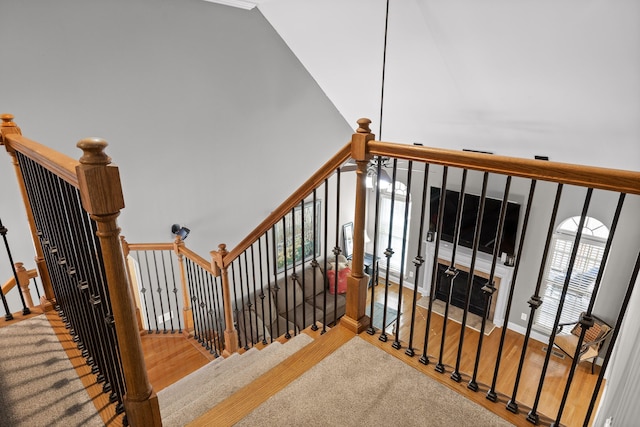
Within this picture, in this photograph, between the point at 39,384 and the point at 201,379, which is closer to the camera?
the point at 39,384

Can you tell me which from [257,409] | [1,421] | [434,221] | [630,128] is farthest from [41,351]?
[434,221]

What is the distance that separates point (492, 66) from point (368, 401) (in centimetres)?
406

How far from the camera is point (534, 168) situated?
4.19 ft

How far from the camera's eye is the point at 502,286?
7.37 m

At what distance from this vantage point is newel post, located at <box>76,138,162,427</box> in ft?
3.22

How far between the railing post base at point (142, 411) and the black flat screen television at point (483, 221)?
→ 241 inches

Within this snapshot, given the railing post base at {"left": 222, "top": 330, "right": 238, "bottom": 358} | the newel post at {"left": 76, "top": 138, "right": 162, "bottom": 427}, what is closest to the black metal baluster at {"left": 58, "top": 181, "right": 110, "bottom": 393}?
the newel post at {"left": 76, "top": 138, "right": 162, "bottom": 427}

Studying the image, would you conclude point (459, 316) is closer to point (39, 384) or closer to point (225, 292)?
point (225, 292)

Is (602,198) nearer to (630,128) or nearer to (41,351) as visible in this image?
(630,128)

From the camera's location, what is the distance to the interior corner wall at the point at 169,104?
4.12m

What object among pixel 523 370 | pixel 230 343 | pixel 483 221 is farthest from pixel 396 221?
pixel 230 343

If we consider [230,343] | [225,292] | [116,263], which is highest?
[116,263]

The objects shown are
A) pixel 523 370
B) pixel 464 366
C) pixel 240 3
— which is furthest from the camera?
pixel 464 366

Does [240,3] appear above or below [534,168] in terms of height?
above
